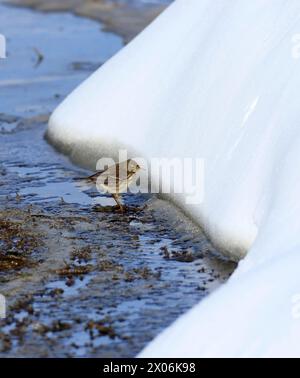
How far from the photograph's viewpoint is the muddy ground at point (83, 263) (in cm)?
603

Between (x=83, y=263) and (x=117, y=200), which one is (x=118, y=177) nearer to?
(x=117, y=200)

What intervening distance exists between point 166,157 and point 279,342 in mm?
3589

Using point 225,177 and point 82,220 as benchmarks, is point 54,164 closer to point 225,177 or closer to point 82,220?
point 82,220

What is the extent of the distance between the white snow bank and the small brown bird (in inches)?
11.7

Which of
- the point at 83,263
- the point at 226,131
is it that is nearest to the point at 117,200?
the point at 226,131

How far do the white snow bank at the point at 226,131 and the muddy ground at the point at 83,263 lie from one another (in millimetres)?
241

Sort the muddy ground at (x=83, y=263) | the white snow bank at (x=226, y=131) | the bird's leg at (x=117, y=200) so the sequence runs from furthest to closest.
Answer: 1. the bird's leg at (x=117, y=200)
2. the muddy ground at (x=83, y=263)
3. the white snow bank at (x=226, y=131)

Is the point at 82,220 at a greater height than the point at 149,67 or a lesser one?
lesser

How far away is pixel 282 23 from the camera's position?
7.98 m

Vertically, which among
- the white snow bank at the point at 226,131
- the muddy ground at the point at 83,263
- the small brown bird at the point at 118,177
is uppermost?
the white snow bank at the point at 226,131

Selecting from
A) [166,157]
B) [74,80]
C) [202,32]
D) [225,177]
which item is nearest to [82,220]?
[166,157]

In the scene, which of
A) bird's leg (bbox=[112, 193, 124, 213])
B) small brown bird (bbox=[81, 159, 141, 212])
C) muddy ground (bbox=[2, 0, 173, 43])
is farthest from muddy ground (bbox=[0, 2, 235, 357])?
muddy ground (bbox=[2, 0, 173, 43])

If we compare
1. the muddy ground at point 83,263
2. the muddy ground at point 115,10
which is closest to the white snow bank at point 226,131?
the muddy ground at point 83,263

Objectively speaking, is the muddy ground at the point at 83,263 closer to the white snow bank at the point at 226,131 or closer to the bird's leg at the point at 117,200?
the bird's leg at the point at 117,200
